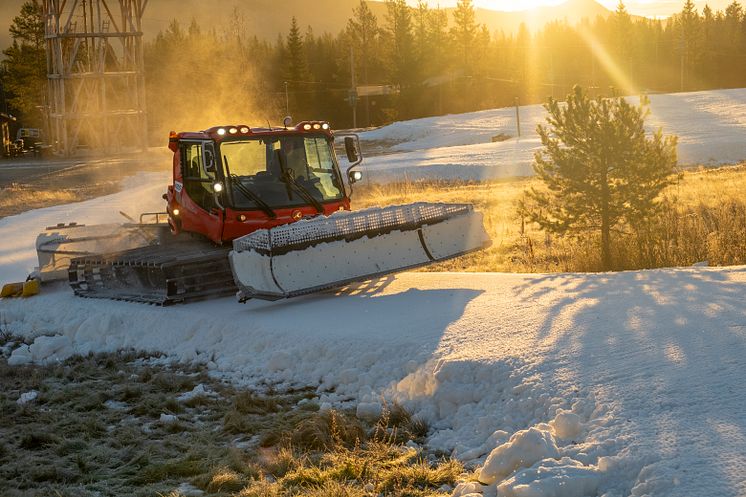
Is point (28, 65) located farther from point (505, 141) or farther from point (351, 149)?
point (351, 149)

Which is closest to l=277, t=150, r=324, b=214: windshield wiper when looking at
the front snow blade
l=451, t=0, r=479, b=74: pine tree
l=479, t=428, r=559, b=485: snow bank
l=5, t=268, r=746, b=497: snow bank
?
the front snow blade

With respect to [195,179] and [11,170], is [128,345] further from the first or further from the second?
[11,170]

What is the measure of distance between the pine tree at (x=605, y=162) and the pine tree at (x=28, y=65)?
71894mm

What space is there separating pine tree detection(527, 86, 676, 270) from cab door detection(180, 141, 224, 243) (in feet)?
15.2

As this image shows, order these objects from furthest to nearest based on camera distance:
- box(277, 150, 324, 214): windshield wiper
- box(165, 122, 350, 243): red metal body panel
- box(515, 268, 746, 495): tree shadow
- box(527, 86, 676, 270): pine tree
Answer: box(527, 86, 676, 270): pine tree < box(277, 150, 324, 214): windshield wiper < box(165, 122, 350, 243): red metal body panel < box(515, 268, 746, 495): tree shadow

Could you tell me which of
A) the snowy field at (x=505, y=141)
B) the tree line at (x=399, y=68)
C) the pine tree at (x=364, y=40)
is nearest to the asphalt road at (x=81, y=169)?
the snowy field at (x=505, y=141)

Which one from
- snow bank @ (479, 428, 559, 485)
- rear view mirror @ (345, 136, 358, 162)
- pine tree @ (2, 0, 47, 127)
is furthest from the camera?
pine tree @ (2, 0, 47, 127)

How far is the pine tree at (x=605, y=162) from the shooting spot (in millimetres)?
13562

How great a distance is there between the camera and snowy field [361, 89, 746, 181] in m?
39.8

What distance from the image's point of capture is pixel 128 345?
10.3 metres

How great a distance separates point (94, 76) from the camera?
2309 inches

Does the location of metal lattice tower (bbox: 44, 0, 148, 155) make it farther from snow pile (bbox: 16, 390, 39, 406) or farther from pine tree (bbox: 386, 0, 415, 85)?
snow pile (bbox: 16, 390, 39, 406)

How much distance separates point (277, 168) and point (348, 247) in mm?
1799

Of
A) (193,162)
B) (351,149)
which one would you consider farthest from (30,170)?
(351,149)
